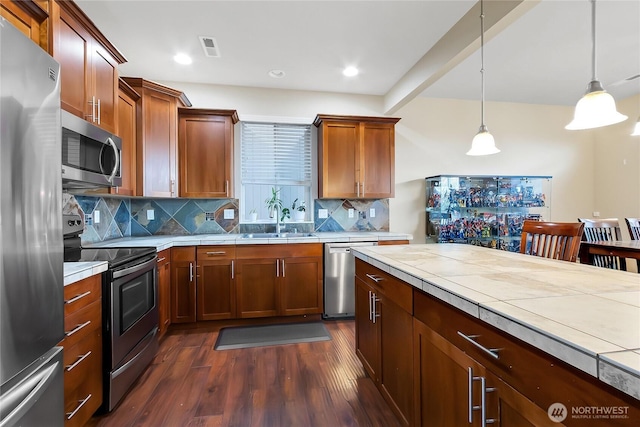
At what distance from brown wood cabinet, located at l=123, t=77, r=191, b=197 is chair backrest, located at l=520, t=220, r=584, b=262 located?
3.19 m

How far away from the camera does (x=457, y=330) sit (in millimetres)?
1002

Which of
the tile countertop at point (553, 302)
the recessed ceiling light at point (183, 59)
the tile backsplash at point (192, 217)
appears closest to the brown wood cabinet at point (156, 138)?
the recessed ceiling light at point (183, 59)

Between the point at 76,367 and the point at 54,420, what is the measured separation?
0.36 m

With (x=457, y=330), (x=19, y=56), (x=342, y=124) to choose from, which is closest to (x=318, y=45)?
(x=342, y=124)

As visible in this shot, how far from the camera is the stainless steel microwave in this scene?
154 cm

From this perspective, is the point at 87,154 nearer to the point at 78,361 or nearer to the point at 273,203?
the point at 78,361

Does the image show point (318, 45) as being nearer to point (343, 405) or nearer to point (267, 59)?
point (267, 59)

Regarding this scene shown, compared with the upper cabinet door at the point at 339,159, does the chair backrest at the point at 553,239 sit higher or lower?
lower

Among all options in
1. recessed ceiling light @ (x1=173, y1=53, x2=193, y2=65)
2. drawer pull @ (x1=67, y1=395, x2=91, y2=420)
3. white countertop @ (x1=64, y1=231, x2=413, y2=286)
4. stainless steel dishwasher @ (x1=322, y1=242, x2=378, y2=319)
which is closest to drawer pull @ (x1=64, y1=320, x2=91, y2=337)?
drawer pull @ (x1=67, y1=395, x2=91, y2=420)

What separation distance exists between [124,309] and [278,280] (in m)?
1.44

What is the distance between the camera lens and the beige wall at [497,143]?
12.1ft

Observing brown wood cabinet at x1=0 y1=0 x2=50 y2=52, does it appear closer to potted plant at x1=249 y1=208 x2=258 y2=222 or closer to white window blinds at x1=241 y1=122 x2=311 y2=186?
white window blinds at x1=241 y1=122 x2=311 y2=186

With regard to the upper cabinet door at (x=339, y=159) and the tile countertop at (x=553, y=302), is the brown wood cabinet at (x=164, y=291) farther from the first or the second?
the tile countertop at (x=553, y=302)

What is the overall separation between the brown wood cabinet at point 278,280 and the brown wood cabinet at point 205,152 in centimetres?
80
